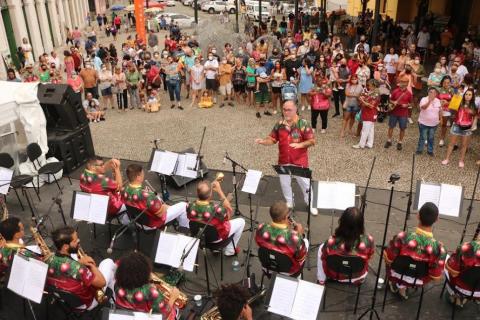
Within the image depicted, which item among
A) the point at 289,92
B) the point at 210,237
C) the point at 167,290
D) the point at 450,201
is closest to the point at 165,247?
the point at 167,290

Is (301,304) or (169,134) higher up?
(301,304)

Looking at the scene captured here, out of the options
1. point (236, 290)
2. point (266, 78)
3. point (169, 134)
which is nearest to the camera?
point (236, 290)

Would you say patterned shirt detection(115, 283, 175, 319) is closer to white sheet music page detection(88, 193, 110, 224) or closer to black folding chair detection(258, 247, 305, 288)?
black folding chair detection(258, 247, 305, 288)

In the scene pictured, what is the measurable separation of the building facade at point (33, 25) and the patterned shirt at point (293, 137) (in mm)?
15318

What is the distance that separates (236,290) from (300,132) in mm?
3695

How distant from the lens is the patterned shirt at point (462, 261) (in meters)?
4.61

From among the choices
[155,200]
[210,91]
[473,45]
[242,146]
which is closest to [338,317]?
[155,200]

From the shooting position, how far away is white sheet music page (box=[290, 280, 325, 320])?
13.1 ft

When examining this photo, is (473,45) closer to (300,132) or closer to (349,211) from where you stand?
(300,132)

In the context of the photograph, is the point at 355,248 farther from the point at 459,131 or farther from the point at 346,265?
the point at 459,131

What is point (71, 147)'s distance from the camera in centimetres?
933

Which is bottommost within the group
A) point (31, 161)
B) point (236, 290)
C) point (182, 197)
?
point (182, 197)

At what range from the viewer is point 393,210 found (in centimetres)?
748

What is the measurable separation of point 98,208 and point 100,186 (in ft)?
2.76
